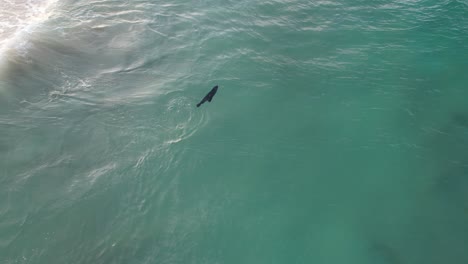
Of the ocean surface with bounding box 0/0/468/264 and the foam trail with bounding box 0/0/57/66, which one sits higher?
the foam trail with bounding box 0/0/57/66

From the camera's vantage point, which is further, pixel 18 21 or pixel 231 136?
pixel 18 21

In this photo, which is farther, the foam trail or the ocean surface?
the foam trail

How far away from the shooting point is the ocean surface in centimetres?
1101

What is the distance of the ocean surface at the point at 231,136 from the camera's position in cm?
1101

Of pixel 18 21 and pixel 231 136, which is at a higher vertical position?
pixel 18 21

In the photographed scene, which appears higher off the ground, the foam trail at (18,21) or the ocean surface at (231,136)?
the foam trail at (18,21)

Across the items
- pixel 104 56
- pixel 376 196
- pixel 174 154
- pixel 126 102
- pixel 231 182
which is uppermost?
pixel 104 56

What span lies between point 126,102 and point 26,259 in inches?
282

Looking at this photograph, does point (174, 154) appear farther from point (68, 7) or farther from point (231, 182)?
point (68, 7)

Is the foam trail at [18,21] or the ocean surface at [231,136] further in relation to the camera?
the foam trail at [18,21]

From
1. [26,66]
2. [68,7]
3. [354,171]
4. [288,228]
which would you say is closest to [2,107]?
[26,66]

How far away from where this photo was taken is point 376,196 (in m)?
12.6

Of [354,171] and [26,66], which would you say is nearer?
[354,171]

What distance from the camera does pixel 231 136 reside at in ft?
46.3
